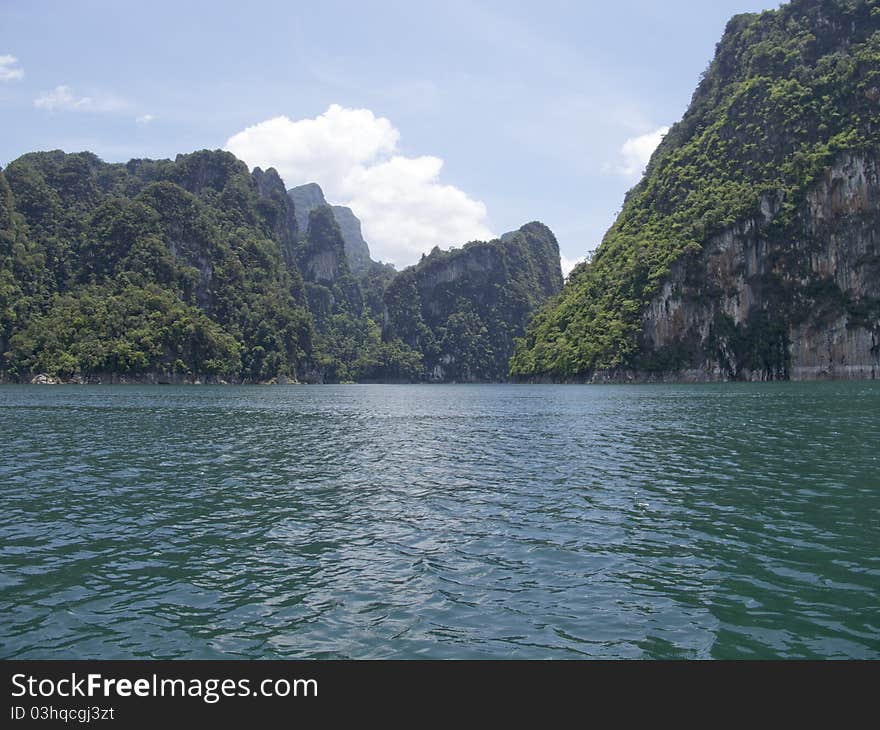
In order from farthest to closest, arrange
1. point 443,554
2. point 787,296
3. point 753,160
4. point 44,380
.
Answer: point 753,160 < point 787,296 < point 44,380 < point 443,554

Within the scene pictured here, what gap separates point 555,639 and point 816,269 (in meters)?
175

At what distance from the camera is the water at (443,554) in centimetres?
974

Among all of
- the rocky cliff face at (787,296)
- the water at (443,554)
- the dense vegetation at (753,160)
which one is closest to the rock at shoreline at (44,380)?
the dense vegetation at (753,160)

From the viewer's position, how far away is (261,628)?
10.1 meters

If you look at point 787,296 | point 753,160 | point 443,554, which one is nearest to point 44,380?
point 443,554

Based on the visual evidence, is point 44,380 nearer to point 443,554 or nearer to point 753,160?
point 443,554

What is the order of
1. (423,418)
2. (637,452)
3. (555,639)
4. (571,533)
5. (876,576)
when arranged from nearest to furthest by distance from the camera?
(555,639), (876,576), (571,533), (637,452), (423,418)

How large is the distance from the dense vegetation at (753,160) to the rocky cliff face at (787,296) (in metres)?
1.55

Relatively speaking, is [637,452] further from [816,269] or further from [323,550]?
[816,269]

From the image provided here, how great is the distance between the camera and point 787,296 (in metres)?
159

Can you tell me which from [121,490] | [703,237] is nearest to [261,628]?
[121,490]

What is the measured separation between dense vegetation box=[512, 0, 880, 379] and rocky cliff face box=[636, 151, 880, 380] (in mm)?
1548

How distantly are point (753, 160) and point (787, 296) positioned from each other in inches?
1661

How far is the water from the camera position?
9742 millimetres
